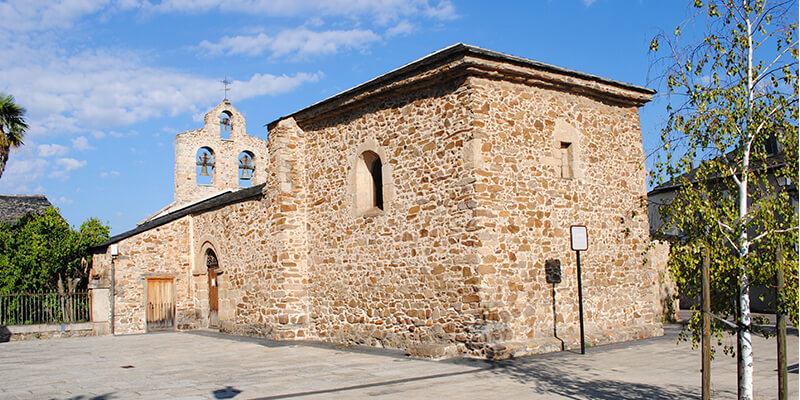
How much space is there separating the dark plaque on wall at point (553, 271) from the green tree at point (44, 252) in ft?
52.2

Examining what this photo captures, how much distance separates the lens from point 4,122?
62.9 ft

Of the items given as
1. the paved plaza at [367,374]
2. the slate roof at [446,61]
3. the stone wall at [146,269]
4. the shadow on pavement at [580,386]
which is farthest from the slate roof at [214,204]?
the shadow on pavement at [580,386]

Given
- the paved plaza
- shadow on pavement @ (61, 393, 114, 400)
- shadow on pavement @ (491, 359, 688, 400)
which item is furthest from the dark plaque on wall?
shadow on pavement @ (61, 393, 114, 400)

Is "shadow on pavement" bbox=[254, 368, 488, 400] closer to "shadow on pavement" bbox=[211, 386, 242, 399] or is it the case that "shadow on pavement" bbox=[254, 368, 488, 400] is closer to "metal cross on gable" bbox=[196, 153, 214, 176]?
"shadow on pavement" bbox=[211, 386, 242, 399]

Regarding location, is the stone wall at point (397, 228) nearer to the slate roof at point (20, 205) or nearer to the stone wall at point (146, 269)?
the stone wall at point (146, 269)

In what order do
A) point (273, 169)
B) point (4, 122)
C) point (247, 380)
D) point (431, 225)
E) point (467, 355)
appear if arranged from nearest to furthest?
point (247, 380) < point (467, 355) < point (431, 225) < point (273, 169) < point (4, 122)

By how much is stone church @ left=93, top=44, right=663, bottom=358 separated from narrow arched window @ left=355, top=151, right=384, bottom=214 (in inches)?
1.2

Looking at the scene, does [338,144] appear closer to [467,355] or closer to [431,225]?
[431,225]

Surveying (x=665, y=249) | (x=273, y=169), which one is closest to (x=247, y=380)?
(x=273, y=169)

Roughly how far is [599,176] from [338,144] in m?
5.42

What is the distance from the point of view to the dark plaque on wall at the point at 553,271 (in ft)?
35.0

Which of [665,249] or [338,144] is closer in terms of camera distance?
[338,144]

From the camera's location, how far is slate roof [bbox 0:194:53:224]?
2659 centimetres

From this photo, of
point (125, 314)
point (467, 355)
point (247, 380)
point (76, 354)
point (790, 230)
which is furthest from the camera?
point (125, 314)
